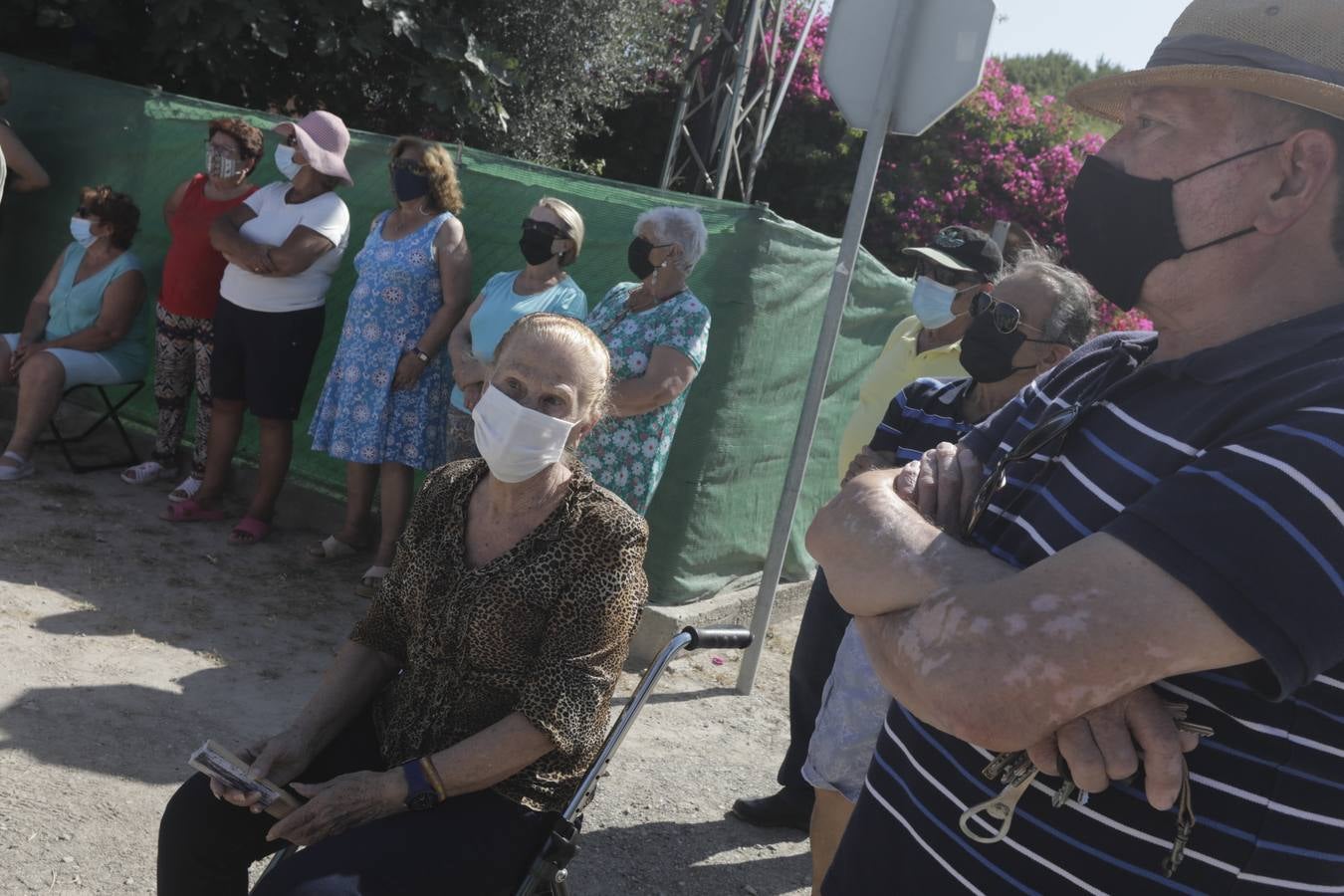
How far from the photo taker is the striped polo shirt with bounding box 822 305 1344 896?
1205 mm

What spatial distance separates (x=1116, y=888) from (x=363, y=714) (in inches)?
72.6

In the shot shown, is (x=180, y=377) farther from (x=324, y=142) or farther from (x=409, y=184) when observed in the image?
(x=409, y=184)

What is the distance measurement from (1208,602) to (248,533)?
5585mm

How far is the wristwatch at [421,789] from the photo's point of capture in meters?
2.44

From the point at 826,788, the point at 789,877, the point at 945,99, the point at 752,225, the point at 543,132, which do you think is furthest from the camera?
the point at 543,132

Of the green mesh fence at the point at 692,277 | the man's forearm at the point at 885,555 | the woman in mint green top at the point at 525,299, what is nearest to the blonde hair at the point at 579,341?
the man's forearm at the point at 885,555

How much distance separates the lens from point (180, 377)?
21.8 ft

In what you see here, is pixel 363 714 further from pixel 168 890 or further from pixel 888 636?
pixel 888 636

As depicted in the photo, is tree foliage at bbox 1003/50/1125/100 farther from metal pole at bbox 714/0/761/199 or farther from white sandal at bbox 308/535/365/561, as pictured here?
white sandal at bbox 308/535/365/561

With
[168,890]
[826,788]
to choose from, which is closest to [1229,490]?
[826,788]

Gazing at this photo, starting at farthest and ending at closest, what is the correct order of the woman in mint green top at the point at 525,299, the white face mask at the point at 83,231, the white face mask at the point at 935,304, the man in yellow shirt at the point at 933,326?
1. the white face mask at the point at 83,231
2. the woman in mint green top at the point at 525,299
3. the white face mask at the point at 935,304
4. the man in yellow shirt at the point at 933,326

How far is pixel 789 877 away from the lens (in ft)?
12.8

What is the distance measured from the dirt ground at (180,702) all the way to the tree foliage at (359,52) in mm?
3685

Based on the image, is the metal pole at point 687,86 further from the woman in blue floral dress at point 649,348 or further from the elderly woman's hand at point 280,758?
the elderly woman's hand at point 280,758
